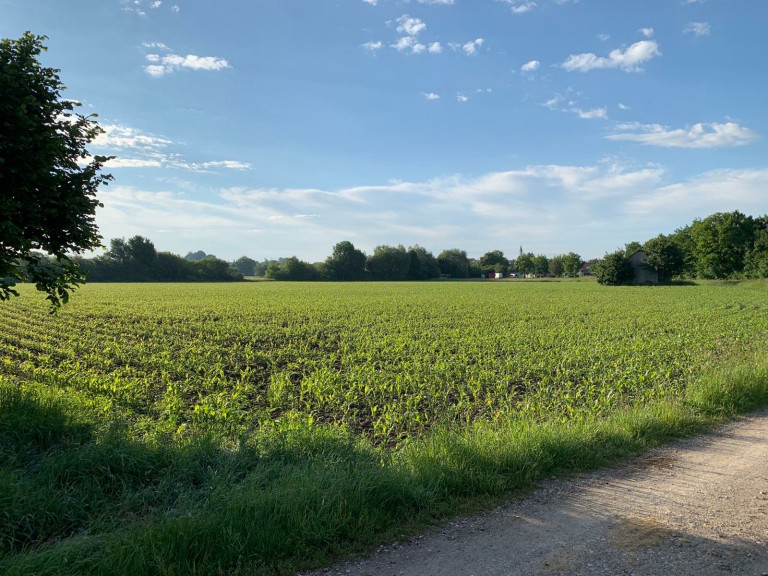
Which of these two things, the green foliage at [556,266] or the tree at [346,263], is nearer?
the tree at [346,263]

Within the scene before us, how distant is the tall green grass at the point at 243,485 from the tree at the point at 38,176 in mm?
2261

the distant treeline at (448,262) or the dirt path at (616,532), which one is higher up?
the distant treeline at (448,262)

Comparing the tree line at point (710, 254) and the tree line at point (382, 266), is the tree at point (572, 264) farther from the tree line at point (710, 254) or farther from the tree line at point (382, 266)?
the tree line at point (710, 254)

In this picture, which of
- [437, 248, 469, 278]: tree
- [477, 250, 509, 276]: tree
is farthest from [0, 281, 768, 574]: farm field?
[477, 250, 509, 276]: tree

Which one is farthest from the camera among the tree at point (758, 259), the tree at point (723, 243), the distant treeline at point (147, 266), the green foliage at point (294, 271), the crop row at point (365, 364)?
the green foliage at point (294, 271)

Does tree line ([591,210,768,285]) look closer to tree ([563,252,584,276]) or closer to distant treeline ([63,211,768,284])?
distant treeline ([63,211,768,284])

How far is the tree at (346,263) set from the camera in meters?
119

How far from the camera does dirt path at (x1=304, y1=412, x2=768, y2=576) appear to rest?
3.54 metres

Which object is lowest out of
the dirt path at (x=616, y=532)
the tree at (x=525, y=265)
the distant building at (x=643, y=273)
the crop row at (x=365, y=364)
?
the crop row at (x=365, y=364)

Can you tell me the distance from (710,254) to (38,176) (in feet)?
336

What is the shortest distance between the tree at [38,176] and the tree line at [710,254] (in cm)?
7791

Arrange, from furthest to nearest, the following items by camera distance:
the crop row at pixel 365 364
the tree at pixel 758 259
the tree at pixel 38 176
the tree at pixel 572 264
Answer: the tree at pixel 572 264, the tree at pixel 758 259, the crop row at pixel 365 364, the tree at pixel 38 176

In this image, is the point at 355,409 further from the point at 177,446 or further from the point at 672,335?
the point at 672,335

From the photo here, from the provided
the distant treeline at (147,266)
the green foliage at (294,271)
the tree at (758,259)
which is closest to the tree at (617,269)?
the tree at (758,259)
